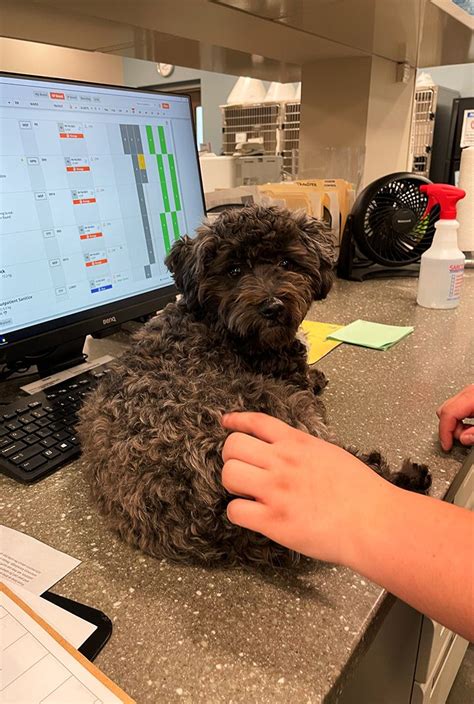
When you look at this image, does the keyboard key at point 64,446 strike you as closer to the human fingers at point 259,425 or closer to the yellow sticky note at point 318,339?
the human fingers at point 259,425

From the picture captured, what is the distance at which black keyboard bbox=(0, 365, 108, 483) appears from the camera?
79cm

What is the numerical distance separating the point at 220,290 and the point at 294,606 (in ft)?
1.66

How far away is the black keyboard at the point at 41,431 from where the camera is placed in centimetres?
79

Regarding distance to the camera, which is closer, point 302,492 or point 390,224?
point 302,492

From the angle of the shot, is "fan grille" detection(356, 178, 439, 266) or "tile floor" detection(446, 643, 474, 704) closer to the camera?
"tile floor" detection(446, 643, 474, 704)

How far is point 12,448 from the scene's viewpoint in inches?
32.1

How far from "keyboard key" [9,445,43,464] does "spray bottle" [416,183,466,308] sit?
3.84 ft

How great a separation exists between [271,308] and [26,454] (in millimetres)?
432

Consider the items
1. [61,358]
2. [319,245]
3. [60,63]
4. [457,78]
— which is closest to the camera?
[319,245]

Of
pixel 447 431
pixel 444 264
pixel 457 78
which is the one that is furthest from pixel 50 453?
pixel 457 78

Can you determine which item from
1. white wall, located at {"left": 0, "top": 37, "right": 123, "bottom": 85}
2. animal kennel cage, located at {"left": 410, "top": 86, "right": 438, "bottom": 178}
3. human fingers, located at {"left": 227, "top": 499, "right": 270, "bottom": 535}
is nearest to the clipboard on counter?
human fingers, located at {"left": 227, "top": 499, "right": 270, "bottom": 535}

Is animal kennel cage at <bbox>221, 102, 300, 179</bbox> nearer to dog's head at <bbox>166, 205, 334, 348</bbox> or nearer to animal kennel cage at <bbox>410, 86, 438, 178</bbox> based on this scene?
animal kennel cage at <bbox>410, 86, 438, 178</bbox>

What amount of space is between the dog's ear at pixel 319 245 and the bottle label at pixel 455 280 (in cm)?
67

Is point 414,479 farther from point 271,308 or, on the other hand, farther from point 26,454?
point 26,454
